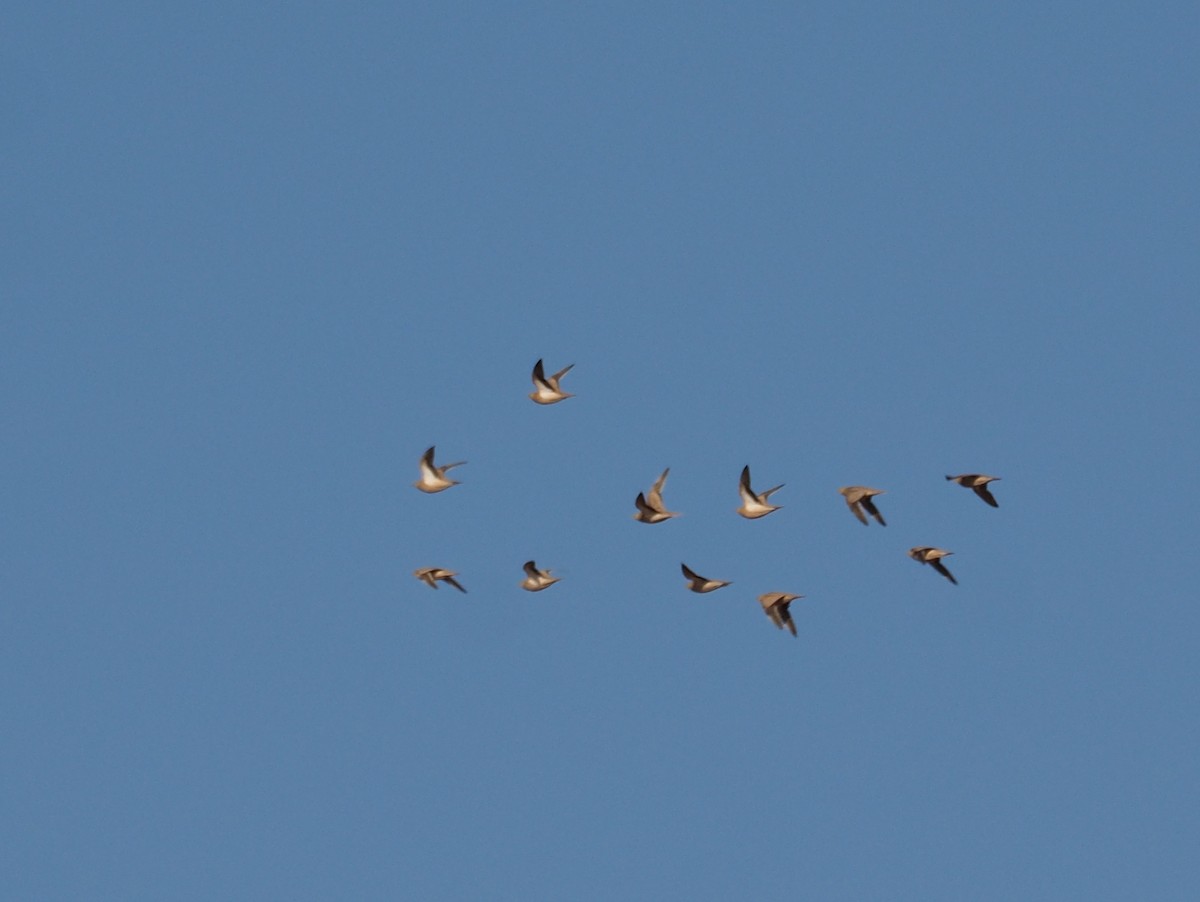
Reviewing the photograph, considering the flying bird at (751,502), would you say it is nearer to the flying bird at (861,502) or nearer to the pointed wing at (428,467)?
the flying bird at (861,502)

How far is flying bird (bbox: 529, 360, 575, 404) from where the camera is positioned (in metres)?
69.1

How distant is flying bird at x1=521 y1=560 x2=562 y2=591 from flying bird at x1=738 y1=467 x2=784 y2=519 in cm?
630

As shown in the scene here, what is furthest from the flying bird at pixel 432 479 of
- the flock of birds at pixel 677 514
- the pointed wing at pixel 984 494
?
the pointed wing at pixel 984 494

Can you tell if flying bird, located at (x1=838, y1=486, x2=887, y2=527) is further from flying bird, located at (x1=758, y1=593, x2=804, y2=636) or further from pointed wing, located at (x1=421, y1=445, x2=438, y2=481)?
pointed wing, located at (x1=421, y1=445, x2=438, y2=481)

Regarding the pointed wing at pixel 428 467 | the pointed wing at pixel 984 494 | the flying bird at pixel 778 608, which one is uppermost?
the pointed wing at pixel 428 467

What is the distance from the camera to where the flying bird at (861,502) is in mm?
66562

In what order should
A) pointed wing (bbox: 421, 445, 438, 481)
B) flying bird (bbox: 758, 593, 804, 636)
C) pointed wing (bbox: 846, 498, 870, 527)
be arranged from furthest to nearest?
pointed wing (bbox: 421, 445, 438, 481)
pointed wing (bbox: 846, 498, 870, 527)
flying bird (bbox: 758, 593, 804, 636)

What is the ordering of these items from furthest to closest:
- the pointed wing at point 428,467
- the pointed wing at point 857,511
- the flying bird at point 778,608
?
1. the pointed wing at point 428,467
2. the pointed wing at point 857,511
3. the flying bird at point 778,608

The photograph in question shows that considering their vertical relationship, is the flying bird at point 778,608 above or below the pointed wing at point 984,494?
below

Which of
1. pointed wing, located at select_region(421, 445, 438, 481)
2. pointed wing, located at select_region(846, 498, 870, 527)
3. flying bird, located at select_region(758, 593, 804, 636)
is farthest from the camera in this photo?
pointed wing, located at select_region(421, 445, 438, 481)

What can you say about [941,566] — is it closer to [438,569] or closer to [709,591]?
[709,591]

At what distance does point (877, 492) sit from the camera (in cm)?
6612

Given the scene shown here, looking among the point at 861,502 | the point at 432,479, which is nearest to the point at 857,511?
the point at 861,502

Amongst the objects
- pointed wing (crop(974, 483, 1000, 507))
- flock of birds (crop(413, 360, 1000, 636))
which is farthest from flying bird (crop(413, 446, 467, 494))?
pointed wing (crop(974, 483, 1000, 507))
